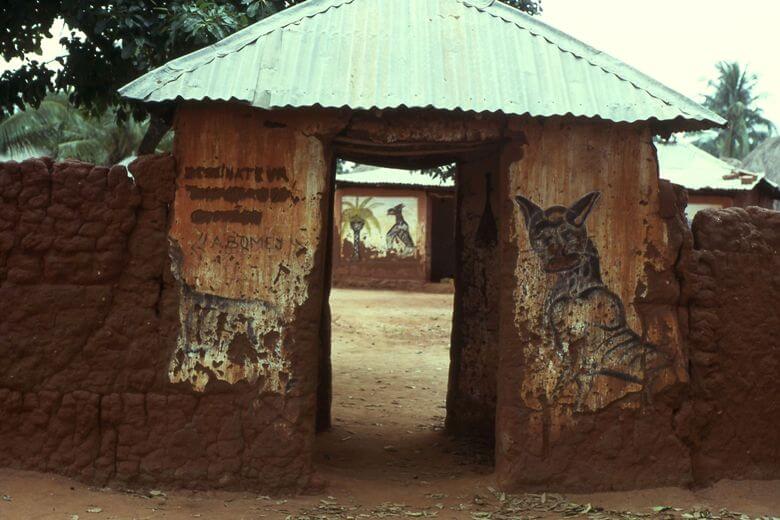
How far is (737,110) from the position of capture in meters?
39.8

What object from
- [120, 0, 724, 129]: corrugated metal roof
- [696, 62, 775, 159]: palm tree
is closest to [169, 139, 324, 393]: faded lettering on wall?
[120, 0, 724, 129]: corrugated metal roof

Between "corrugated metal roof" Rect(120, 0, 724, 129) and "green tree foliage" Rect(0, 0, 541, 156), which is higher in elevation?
"green tree foliage" Rect(0, 0, 541, 156)

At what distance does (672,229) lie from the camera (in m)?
5.41

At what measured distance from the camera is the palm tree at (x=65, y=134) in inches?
880

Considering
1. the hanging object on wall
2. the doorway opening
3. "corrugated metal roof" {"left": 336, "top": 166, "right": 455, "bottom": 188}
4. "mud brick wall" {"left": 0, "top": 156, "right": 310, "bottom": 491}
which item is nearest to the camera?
"mud brick wall" {"left": 0, "top": 156, "right": 310, "bottom": 491}

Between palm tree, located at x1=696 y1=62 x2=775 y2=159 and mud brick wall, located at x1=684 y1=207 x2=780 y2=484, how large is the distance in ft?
120

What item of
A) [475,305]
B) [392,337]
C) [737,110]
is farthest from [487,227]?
[737,110]

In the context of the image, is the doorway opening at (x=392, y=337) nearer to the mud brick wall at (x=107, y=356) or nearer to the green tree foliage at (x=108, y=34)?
the mud brick wall at (x=107, y=356)

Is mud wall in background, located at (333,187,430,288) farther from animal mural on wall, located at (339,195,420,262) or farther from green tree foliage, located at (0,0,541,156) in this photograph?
green tree foliage, located at (0,0,541,156)

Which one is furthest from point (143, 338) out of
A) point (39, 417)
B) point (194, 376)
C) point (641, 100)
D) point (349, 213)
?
point (349, 213)

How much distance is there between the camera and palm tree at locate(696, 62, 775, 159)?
129 feet

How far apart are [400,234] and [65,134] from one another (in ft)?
35.1

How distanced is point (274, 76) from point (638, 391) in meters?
3.03

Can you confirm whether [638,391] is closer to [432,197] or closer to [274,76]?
[274,76]
